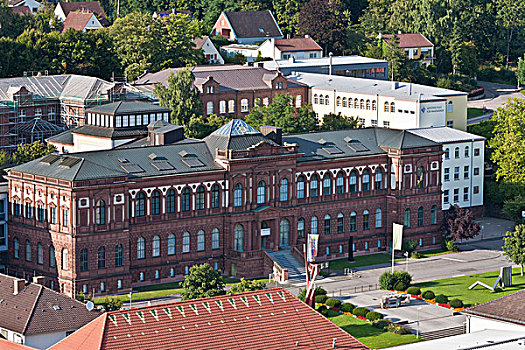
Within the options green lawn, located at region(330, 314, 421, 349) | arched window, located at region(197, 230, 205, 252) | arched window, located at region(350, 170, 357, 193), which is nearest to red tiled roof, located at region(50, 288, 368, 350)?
green lawn, located at region(330, 314, 421, 349)

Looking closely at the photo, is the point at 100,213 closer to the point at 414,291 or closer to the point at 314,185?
the point at 314,185

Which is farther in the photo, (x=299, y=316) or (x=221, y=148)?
(x=221, y=148)

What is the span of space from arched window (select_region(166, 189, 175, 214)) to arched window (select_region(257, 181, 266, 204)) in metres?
10.7

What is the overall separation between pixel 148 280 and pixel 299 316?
148ft

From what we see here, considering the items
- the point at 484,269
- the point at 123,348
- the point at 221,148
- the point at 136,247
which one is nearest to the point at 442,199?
the point at 484,269

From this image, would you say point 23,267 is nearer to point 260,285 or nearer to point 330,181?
point 260,285

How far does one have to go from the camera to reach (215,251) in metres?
146

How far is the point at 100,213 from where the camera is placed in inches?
5369

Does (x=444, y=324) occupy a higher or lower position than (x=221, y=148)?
lower

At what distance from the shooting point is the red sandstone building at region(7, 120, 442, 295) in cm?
13625

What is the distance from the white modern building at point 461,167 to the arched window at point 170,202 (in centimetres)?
3916

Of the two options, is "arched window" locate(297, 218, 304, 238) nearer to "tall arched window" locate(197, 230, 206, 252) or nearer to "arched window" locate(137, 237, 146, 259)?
"tall arched window" locate(197, 230, 206, 252)

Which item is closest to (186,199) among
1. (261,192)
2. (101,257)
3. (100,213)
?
(261,192)

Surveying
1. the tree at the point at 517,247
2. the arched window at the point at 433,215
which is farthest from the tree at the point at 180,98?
the tree at the point at 517,247
